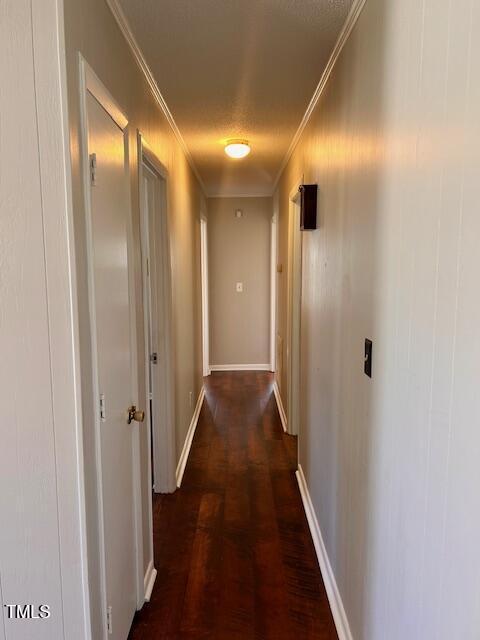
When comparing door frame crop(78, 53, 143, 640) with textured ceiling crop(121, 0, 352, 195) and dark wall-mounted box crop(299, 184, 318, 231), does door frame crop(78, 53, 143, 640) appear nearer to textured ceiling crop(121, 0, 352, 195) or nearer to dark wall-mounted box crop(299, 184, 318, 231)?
textured ceiling crop(121, 0, 352, 195)

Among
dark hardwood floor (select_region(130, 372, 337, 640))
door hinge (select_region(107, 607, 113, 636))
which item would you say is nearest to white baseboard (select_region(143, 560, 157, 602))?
dark hardwood floor (select_region(130, 372, 337, 640))

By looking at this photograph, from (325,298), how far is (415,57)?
1.22 metres

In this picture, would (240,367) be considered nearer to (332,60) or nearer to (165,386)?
(165,386)

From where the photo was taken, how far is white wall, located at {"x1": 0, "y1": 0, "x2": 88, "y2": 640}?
112 cm

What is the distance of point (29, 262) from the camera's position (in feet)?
3.83

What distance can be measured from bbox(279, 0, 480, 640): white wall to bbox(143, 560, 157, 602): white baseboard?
33.0 inches

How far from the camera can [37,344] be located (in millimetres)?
1189

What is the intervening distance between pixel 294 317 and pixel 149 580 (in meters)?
2.28

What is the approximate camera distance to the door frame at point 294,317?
11.8 ft

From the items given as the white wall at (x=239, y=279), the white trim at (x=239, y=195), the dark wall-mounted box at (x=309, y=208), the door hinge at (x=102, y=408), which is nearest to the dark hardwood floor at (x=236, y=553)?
the door hinge at (x=102, y=408)

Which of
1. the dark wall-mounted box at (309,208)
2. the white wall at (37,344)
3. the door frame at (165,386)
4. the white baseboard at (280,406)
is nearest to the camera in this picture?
the white wall at (37,344)

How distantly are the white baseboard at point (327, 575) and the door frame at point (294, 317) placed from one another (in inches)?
38.7

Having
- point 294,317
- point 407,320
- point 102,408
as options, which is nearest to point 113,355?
point 102,408

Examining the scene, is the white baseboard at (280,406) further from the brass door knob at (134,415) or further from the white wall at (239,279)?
the brass door knob at (134,415)
